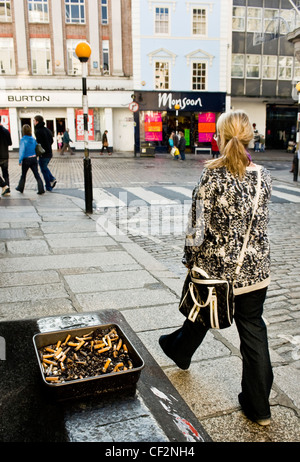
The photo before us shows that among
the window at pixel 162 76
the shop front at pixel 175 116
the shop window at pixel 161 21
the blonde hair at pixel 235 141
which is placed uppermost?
the shop window at pixel 161 21

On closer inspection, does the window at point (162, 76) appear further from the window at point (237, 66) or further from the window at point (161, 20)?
the window at point (237, 66)

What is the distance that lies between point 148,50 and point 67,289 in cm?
3007

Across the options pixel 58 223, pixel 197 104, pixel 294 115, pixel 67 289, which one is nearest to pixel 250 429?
pixel 67 289

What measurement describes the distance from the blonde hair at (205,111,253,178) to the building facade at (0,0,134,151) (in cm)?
3052

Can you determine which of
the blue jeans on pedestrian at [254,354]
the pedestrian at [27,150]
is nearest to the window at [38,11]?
the pedestrian at [27,150]

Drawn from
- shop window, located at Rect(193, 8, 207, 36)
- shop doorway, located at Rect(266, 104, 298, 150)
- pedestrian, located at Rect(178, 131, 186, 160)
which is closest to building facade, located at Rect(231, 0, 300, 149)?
shop doorway, located at Rect(266, 104, 298, 150)

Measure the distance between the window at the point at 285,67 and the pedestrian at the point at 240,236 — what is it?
35738mm

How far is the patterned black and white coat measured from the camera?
2.42m

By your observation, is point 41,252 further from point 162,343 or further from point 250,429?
point 250,429

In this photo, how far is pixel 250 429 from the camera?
2.47 m

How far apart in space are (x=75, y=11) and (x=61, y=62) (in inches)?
152

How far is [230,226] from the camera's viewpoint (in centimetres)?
245

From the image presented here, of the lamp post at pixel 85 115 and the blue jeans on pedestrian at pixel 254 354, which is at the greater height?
the lamp post at pixel 85 115

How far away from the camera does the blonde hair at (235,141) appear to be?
2395mm
